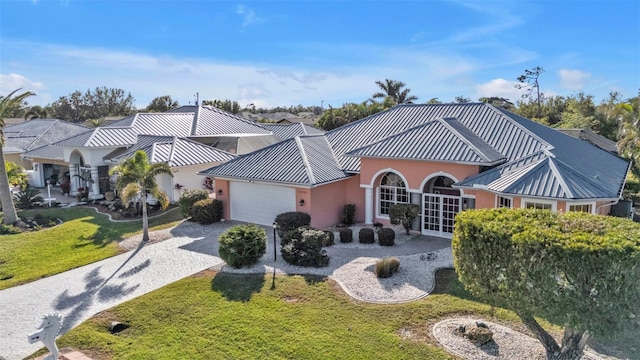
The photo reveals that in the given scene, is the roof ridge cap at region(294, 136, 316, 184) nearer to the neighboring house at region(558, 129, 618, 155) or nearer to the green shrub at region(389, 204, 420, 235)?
the green shrub at region(389, 204, 420, 235)

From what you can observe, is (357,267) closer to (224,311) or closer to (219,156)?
(224,311)

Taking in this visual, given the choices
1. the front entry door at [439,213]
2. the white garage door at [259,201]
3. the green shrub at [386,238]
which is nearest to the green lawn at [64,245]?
the white garage door at [259,201]

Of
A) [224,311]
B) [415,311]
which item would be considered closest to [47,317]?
[224,311]

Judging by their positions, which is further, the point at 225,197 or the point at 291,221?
the point at 225,197

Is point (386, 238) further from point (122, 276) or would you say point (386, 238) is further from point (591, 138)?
point (591, 138)

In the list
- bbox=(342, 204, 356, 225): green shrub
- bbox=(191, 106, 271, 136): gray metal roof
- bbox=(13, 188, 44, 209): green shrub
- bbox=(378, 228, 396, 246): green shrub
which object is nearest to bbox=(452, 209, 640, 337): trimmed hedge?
bbox=(378, 228, 396, 246): green shrub

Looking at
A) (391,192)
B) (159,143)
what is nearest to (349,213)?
(391,192)
